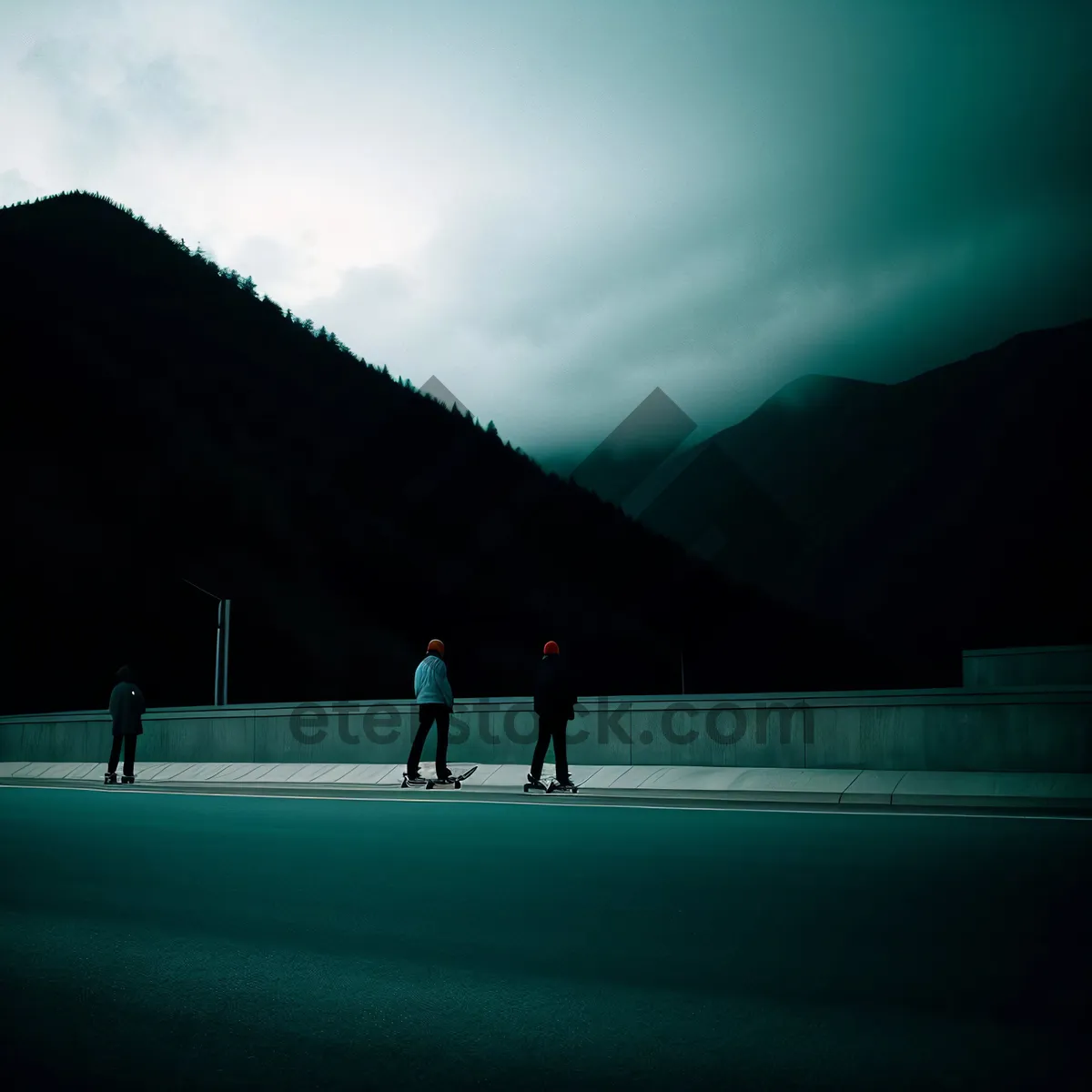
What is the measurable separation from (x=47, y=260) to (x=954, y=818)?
11800 cm

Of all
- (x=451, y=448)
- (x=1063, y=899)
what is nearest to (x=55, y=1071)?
(x=1063, y=899)

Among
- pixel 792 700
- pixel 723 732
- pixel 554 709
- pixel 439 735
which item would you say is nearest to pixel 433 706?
pixel 439 735

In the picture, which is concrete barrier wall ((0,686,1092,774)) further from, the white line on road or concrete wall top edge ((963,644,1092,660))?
concrete wall top edge ((963,644,1092,660))

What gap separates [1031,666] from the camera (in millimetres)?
22734

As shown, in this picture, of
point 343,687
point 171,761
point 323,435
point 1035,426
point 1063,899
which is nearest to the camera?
point 1063,899

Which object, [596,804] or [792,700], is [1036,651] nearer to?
[792,700]

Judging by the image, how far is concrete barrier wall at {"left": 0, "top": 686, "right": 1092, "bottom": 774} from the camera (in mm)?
13703

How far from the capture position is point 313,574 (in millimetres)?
91438

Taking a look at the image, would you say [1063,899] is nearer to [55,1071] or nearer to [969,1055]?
[969,1055]

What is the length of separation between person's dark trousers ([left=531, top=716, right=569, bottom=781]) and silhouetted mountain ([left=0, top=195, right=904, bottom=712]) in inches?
2518

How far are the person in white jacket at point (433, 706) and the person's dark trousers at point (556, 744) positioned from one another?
1228mm

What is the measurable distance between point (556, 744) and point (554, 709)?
→ 47 centimetres

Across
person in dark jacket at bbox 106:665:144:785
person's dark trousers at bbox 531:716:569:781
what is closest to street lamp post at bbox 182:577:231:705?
person in dark jacket at bbox 106:665:144:785

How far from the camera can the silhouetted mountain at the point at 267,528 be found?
8075 centimetres
